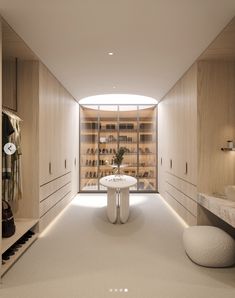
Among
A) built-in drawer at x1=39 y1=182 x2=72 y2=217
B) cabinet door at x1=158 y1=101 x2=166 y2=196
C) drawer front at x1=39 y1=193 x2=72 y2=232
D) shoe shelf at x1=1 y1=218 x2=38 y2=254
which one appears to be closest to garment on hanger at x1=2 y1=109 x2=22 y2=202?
shoe shelf at x1=1 y1=218 x2=38 y2=254

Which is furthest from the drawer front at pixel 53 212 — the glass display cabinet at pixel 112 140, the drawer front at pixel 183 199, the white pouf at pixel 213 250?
the drawer front at pixel 183 199

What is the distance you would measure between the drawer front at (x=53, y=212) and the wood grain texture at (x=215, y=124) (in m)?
2.42

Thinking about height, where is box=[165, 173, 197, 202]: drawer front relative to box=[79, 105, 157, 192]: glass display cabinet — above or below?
below

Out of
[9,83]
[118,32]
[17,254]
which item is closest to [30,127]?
[9,83]

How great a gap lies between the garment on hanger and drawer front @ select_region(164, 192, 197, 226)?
2583 mm

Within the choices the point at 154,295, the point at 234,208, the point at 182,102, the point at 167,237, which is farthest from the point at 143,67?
the point at 154,295

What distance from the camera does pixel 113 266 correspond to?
242 centimetres

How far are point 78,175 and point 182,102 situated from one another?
12.1 ft

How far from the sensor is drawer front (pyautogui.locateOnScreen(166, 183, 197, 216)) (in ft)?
11.1

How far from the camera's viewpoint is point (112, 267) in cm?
240

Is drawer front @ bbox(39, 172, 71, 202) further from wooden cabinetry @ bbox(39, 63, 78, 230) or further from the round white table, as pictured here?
the round white table

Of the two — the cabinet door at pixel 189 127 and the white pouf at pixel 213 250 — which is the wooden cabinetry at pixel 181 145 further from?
the white pouf at pixel 213 250

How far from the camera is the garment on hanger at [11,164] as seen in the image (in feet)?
8.57

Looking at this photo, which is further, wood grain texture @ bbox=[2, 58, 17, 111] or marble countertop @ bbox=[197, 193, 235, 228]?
wood grain texture @ bbox=[2, 58, 17, 111]
